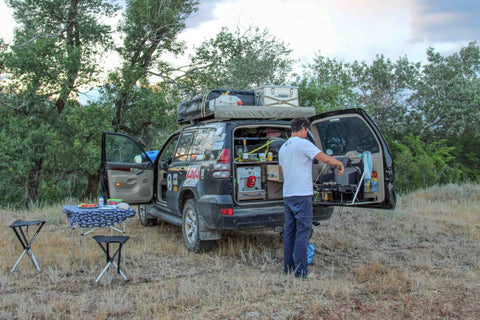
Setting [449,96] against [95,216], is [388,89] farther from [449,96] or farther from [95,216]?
[95,216]

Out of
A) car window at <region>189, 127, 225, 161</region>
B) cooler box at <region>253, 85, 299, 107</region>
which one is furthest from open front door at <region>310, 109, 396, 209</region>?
car window at <region>189, 127, 225, 161</region>

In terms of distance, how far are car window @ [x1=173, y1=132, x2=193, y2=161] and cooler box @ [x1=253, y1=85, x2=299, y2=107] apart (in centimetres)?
120

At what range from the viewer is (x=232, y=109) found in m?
5.76

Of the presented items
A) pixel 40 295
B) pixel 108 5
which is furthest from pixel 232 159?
pixel 108 5

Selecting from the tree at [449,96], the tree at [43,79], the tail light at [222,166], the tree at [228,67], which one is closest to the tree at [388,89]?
the tree at [449,96]

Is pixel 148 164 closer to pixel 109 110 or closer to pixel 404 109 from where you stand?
pixel 109 110

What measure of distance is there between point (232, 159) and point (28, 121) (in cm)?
996

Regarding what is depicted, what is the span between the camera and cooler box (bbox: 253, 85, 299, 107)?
21.3 feet

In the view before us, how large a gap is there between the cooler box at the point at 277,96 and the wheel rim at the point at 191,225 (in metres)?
1.93

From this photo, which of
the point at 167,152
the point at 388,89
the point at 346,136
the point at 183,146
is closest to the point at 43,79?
the point at 167,152

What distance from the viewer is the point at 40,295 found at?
414cm

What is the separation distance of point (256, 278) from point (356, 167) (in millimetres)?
1890

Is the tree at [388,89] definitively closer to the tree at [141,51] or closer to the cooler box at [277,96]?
the tree at [141,51]

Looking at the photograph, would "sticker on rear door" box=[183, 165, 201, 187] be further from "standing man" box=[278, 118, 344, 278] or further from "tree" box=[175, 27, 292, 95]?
"tree" box=[175, 27, 292, 95]
